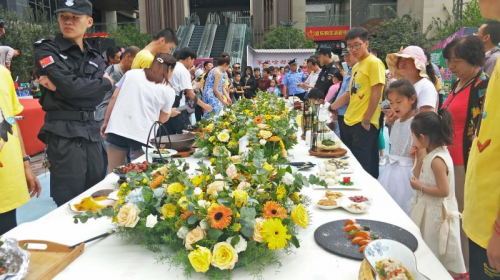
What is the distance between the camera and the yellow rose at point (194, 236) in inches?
46.2

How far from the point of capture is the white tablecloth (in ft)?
4.02

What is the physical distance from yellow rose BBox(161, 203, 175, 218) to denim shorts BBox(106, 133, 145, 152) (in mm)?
1761

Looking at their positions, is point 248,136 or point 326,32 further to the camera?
point 326,32

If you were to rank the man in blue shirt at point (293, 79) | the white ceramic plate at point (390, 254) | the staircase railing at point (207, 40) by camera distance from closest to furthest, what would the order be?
the white ceramic plate at point (390, 254) → the man in blue shirt at point (293, 79) → the staircase railing at point (207, 40)

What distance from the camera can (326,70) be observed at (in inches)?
231

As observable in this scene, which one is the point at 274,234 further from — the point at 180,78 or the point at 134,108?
the point at 180,78

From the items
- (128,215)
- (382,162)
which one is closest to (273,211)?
(128,215)

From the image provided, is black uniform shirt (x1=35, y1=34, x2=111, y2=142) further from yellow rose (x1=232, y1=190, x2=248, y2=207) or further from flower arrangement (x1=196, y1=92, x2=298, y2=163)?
yellow rose (x1=232, y1=190, x2=248, y2=207)

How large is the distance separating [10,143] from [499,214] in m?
1.94

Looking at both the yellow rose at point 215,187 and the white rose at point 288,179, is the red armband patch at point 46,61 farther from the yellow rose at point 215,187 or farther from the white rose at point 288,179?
the white rose at point 288,179

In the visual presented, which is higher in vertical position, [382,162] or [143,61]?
[143,61]

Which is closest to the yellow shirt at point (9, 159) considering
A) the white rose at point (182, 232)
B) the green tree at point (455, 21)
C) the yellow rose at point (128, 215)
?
the yellow rose at point (128, 215)

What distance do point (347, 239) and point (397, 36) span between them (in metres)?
18.7

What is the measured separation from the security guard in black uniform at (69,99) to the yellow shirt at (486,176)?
184 cm
